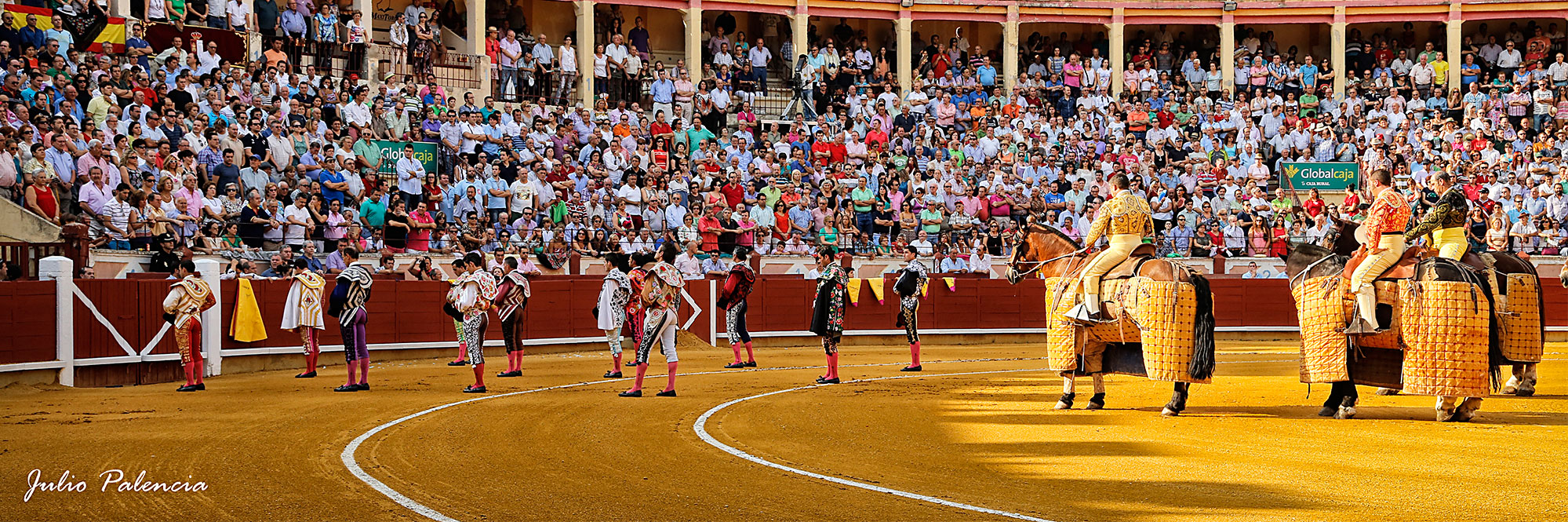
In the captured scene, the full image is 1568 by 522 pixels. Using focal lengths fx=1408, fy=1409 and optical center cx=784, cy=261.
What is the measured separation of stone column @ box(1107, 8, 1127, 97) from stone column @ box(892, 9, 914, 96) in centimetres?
454

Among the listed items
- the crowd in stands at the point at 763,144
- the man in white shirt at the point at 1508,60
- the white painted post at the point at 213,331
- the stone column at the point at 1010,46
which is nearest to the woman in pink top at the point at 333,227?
the crowd in stands at the point at 763,144

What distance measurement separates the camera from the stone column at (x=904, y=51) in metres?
30.6

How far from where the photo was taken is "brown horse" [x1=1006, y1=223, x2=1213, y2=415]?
994cm

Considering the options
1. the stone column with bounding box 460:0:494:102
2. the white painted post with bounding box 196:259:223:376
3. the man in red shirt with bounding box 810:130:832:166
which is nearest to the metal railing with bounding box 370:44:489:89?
the stone column with bounding box 460:0:494:102

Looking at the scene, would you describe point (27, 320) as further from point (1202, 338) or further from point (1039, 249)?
point (1202, 338)

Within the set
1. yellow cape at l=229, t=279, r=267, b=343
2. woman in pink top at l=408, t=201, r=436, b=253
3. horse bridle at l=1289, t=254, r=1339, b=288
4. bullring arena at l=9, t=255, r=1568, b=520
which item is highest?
woman in pink top at l=408, t=201, r=436, b=253

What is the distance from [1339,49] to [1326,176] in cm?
666

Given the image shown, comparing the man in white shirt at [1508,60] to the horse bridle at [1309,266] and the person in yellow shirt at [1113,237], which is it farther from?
the person in yellow shirt at [1113,237]

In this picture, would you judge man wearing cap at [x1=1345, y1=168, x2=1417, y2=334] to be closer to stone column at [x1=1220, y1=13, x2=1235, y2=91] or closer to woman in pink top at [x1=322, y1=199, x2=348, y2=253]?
woman in pink top at [x1=322, y1=199, x2=348, y2=253]

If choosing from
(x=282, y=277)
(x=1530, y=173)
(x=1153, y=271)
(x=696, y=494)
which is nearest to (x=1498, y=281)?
(x=1153, y=271)

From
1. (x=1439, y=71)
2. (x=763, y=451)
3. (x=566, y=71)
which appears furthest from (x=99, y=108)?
(x=1439, y=71)

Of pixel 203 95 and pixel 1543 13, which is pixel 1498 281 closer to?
pixel 203 95

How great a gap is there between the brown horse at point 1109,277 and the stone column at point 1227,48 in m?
21.3

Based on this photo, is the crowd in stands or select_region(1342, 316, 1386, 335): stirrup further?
the crowd in stands
